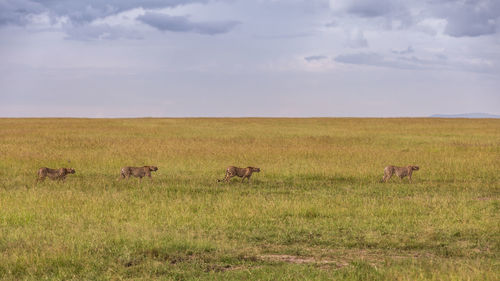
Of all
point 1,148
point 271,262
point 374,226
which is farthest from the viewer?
point 1,148

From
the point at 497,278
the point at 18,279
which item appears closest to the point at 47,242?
the point at 18,279

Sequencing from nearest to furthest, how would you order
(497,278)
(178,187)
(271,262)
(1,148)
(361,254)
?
(497,278), (271,262), (361,254), (178,187), (1,148)

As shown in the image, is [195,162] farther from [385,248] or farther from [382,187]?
[385,248]

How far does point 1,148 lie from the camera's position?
29719mm

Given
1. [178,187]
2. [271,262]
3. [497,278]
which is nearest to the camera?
[497,278]

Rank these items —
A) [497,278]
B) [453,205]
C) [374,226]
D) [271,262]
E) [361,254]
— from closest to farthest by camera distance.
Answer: [497,278] < [271,262] < [361,254] < [374,226] < [453,205]

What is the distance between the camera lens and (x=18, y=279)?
26.1 ft

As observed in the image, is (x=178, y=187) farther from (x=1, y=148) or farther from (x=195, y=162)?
(x=1, y=148)

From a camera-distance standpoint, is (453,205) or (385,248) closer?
(385,248)

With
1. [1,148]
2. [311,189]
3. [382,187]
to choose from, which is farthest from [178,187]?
[1,148]

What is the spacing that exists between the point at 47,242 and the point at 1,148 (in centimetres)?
2245

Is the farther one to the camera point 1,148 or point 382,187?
point 1,148

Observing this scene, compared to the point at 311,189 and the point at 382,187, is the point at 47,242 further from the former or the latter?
the point at 382,187

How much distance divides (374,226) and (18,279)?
7.23m
